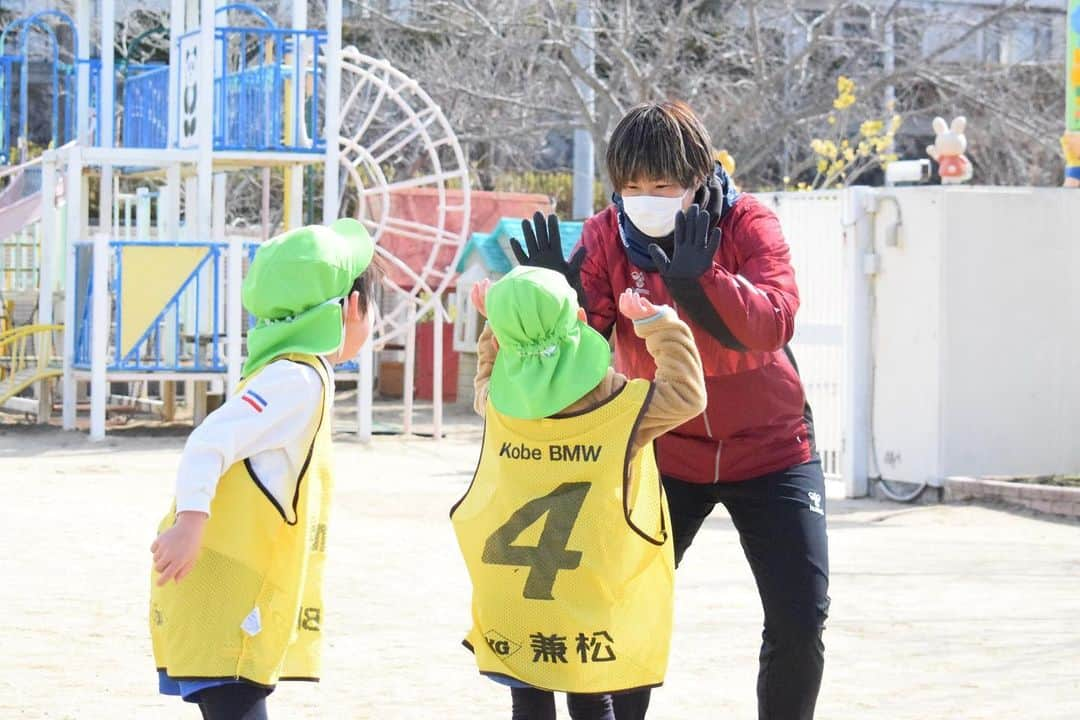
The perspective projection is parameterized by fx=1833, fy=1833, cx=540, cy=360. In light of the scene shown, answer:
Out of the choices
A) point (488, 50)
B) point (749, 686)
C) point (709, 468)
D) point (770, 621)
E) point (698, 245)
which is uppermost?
point (488, 50)

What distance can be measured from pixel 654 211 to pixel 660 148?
0.13 m

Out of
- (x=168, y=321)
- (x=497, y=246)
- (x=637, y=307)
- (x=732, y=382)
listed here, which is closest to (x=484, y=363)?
(x=637, y=307)

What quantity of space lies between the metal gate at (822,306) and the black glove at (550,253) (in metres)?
7.17

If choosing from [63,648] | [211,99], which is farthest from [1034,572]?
[211,99]

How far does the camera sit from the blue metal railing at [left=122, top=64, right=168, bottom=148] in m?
15.8

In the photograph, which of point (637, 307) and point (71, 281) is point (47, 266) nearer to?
point (71, 281)

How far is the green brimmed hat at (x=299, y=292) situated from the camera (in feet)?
11.4

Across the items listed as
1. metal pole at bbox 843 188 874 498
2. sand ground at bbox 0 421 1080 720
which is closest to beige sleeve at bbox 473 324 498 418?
sand ground at bbox 0 421 1080 720

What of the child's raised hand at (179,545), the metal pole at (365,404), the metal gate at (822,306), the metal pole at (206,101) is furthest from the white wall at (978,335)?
the child's raised hand at (179,545)

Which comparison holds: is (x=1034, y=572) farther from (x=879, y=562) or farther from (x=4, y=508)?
(x=4, y=508)

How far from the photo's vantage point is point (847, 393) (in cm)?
1086

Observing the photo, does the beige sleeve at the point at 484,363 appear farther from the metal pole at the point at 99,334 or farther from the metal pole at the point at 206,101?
the metal pole at the point at 206,101

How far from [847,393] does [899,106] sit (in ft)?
48.2

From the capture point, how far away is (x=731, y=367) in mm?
3857
